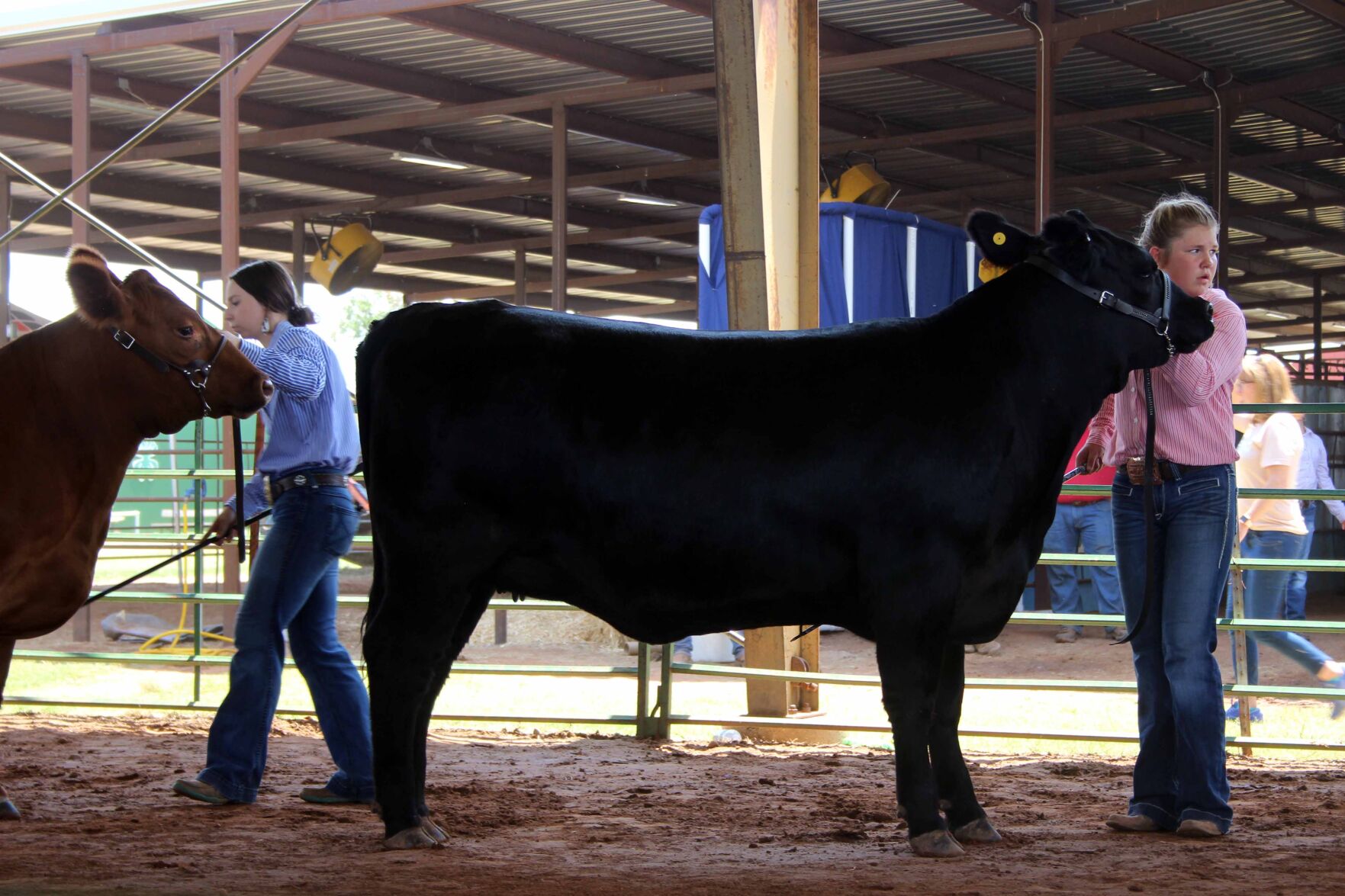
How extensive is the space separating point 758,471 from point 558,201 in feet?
32.6

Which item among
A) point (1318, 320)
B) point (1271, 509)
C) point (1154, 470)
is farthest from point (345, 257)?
point (1318, 320)

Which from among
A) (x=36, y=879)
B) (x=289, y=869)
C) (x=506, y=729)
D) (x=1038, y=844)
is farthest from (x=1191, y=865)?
(x=506, y=729)

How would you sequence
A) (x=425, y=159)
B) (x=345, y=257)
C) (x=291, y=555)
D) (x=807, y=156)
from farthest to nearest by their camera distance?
(x=345, y=257)
(x=425, y=159)
(x=807, y=156)
(x=291, y=555)

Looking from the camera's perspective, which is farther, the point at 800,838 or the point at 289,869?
the point at 800,838

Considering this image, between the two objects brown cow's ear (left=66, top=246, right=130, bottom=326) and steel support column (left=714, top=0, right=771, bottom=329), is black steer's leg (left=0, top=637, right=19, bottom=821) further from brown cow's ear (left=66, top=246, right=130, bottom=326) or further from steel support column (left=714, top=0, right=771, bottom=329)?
steel support column (left=714, top=0, right=771, bottom=329)

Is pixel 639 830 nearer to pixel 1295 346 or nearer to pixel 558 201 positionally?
pixel 558 201

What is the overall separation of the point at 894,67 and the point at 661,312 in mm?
15448

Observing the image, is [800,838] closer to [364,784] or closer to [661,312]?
[364,784]

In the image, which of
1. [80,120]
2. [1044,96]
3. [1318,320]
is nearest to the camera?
[1044,96]

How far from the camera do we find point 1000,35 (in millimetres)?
10727

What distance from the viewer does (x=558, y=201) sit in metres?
13.5

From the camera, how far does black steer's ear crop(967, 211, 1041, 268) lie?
4203 mm

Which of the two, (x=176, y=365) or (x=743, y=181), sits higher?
(x=743, y=181)

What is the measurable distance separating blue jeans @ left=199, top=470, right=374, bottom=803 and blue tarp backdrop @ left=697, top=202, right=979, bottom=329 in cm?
661
